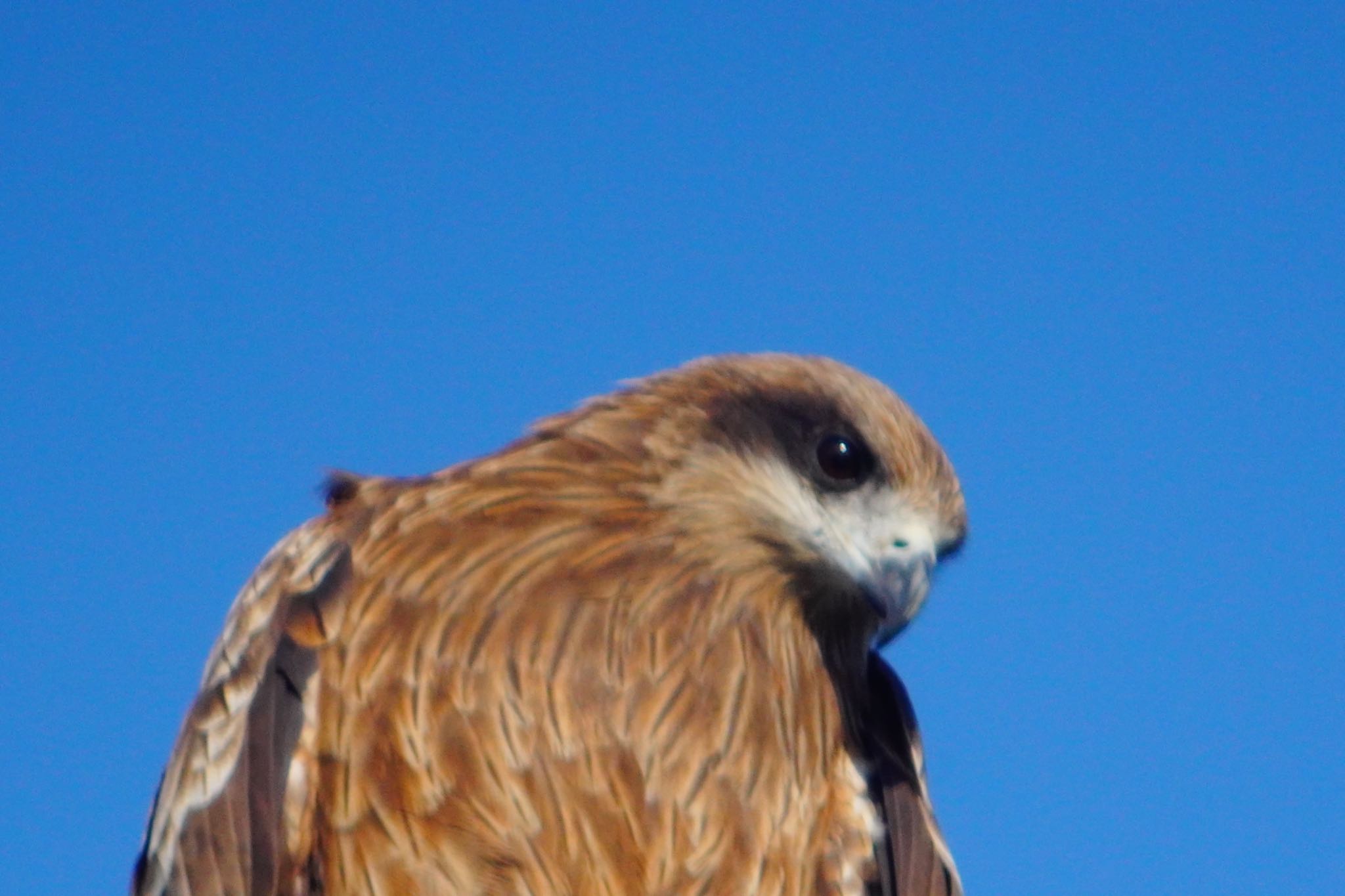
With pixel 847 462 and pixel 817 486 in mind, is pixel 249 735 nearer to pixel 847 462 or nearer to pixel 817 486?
pixel 817 486

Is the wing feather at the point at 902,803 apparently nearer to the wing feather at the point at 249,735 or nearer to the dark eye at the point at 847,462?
the dark eye at the point at 847,462

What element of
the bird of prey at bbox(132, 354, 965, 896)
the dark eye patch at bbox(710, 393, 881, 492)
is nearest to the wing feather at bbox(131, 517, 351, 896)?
the bird of prey at bbox(132, 354, 965, 896)

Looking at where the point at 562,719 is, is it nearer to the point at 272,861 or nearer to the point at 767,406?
the point at 272,861

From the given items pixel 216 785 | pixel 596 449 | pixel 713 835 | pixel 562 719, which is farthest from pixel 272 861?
pixel 596 449

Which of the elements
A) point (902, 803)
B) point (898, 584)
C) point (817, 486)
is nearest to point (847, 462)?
point (817, 486)

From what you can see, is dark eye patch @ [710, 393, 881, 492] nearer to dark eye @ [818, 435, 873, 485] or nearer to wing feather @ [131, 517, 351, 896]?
dark eye @ [818, 435, 873, 485]

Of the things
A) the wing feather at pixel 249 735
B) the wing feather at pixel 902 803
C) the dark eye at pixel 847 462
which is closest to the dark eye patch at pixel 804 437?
the dark eye at pixel 847 462

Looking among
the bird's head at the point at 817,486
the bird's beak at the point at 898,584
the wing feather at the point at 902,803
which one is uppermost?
the bird's head at the point at 817,486

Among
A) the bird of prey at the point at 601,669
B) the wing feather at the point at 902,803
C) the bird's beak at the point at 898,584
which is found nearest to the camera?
the bird of prey at the point at 601,669

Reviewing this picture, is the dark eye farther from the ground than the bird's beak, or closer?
farther from the ground
